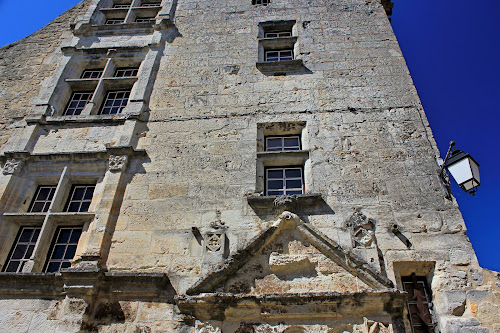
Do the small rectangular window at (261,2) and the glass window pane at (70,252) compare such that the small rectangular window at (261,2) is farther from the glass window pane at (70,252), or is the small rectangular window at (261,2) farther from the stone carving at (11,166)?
the glass window pane at (70,252)

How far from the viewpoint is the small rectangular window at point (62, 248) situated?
16.8 feet

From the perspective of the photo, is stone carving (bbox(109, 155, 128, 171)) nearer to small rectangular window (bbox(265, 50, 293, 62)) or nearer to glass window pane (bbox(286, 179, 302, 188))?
glass window pane (bbox(286, 179, 302, 188))

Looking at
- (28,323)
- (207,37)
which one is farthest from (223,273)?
(207,37)

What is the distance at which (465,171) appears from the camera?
453cm

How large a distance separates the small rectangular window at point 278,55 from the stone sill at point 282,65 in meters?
0.56

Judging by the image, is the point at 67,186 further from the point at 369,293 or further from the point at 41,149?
the point at 369,293

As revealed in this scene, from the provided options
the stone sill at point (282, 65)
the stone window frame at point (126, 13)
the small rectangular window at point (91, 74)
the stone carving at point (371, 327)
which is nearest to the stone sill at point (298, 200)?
the stone carving at point (371, 327)

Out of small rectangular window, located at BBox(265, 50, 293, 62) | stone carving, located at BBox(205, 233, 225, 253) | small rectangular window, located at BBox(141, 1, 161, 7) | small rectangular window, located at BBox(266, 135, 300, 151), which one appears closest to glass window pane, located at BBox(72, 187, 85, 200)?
stone carving, located at BBox(205, 233, 225, 253)

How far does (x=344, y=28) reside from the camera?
7.67 meters

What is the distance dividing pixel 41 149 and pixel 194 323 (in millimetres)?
3751

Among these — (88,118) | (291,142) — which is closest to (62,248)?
(88,118)

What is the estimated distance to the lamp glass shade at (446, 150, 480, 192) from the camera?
4.48m

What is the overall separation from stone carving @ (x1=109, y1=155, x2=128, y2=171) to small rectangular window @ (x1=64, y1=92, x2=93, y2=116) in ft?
5.56

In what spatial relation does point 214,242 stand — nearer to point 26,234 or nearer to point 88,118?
point 26,234
